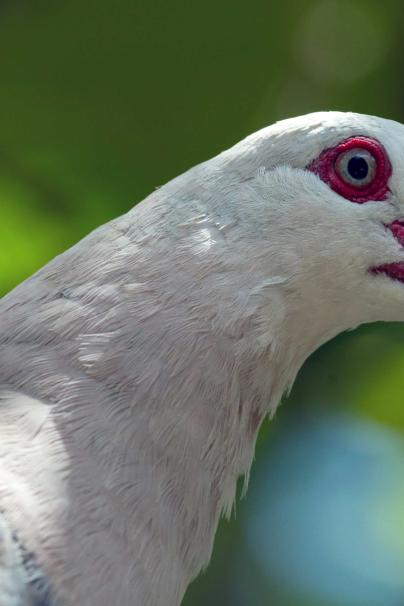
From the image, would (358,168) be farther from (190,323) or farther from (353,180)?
(190,323)

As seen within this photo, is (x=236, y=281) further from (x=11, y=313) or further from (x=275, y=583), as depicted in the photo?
(x=275, y=583)

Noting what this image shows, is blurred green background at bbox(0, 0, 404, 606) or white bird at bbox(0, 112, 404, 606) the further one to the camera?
blurred green background at bbox(0, 0, 404, 606)

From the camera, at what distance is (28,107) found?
13.4 feet

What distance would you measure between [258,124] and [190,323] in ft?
6.98

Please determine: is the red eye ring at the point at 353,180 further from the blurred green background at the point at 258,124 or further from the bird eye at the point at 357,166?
the blurred green background at the point at 258,124

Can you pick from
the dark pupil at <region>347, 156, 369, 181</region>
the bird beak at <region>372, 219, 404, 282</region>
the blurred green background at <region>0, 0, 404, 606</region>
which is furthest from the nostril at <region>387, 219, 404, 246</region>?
the blurred green background at <region>0, 0, 404, 606</region>

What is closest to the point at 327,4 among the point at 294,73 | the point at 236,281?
the point at 294,73

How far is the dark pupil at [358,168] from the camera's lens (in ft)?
6.97

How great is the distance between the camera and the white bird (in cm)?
196

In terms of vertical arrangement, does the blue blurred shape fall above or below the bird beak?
below

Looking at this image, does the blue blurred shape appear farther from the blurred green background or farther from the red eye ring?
the red eye ring

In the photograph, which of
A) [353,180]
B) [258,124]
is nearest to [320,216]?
[353,180]

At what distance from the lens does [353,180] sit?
2.16 m

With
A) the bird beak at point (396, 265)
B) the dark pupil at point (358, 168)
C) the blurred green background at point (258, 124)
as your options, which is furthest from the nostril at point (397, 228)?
the blurred green background at point (258, 124)
